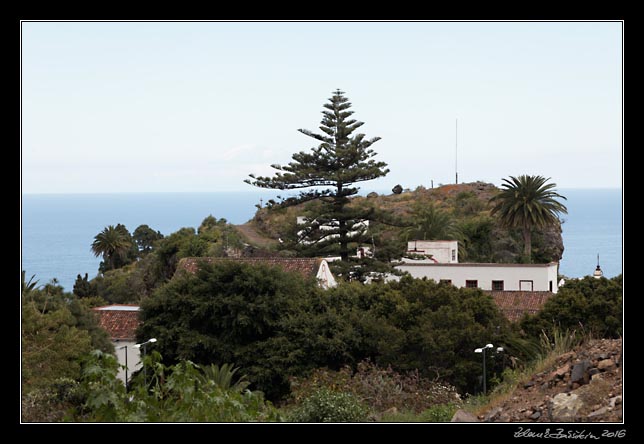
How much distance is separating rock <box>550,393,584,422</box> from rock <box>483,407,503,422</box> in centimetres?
75

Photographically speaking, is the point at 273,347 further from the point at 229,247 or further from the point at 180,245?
the point at 180,245

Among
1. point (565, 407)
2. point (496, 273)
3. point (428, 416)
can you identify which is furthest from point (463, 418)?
point (496, 273)

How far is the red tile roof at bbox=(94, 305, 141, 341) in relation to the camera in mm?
26203

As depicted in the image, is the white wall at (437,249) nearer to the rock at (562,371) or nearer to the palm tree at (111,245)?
the palm tree at (111,245)

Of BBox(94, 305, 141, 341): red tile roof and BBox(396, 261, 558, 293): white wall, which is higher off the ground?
BBox(396, 261, 558, 293): white wall

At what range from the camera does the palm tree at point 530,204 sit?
51.8m

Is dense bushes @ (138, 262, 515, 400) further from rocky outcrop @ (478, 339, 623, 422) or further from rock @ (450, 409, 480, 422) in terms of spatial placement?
rock @ (450, 409, 480, 422)

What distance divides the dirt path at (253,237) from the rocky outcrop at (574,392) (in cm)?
4393

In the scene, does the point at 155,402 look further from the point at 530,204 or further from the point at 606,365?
the point at 530,204

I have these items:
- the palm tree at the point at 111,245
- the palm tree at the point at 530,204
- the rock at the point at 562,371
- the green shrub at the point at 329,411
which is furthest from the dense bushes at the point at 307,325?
the palm tree at the point at 111,245

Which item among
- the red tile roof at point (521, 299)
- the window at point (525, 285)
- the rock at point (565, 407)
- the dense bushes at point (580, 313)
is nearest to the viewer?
the rock at point (565, 407)

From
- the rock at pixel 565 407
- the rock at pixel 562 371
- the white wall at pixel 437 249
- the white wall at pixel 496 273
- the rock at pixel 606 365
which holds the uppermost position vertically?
the white wall at pixel 437 249

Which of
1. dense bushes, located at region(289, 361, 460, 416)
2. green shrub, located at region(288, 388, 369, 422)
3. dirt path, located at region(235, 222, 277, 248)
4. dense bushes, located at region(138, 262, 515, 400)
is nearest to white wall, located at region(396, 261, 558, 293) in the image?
dirt path, located at region(235, 222, 277, 248)

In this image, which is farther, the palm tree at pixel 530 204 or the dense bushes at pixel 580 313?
the palm tree at pixel 530 204
